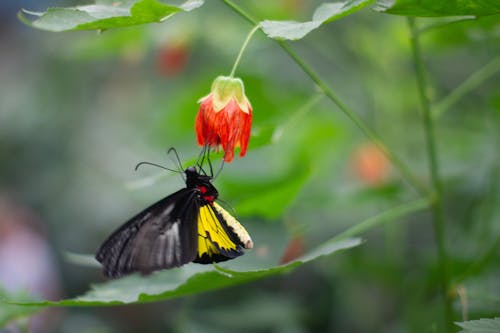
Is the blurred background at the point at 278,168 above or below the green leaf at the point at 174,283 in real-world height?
above

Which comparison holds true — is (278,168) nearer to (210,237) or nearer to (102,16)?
(210,237)

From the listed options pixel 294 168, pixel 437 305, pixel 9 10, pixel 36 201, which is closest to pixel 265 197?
pixel 294 168

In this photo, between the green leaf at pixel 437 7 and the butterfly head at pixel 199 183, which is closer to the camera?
the green leaf at pixel 437 7

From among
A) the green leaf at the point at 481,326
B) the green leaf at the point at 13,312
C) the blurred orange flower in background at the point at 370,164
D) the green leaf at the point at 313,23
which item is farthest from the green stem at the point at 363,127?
the blurred orange flower in background at the point at 370,164

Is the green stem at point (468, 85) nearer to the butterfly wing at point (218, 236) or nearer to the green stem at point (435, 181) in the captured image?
the green stem at point (435, 181)

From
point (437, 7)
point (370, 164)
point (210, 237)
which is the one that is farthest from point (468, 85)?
point (370, 164)

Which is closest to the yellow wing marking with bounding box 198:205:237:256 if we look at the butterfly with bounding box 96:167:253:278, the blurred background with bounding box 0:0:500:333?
the butterfly with bounding box 96:167:253:278
